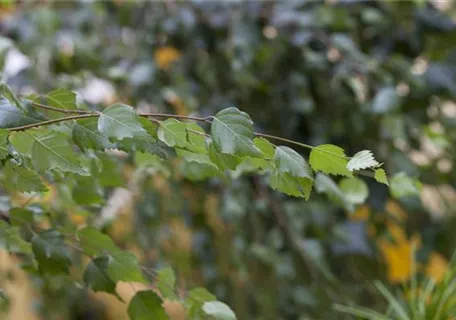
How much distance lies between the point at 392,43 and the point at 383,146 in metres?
0.21

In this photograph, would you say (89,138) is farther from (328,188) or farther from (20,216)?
(328,188)

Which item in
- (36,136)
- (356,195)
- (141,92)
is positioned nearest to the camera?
(36,136)

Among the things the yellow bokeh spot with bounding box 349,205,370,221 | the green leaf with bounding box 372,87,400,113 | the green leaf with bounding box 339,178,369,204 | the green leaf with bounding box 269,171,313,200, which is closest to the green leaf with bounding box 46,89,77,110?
the green leaf with bounding box 269,171,313,200

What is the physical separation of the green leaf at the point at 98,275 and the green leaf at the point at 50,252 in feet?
0.08

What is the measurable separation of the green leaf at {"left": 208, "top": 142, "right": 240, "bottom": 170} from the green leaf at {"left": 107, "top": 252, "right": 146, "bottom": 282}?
0.57 ft

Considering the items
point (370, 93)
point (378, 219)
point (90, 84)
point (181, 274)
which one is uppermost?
point (370, 93)

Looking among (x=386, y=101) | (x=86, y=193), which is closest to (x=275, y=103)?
(x=386, y=101)

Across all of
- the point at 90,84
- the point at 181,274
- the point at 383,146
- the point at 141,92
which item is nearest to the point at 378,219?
the point at 383,146

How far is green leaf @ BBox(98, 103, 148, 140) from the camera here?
0.54 meters

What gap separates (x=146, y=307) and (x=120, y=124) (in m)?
0.22

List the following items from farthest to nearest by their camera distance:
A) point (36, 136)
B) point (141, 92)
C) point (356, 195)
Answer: point (141, 92)
point (356, 195)
point (36, 136)

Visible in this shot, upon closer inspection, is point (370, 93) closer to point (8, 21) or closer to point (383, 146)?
point (383, 146)

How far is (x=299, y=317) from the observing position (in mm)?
1277

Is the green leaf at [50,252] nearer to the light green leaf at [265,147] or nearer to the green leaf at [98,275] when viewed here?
the green leaf at [98,275]
